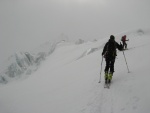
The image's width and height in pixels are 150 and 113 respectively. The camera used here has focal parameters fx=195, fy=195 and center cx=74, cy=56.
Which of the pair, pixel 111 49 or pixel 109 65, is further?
pixel 109 65

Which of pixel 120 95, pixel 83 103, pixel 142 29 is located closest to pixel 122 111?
pixel 120 95

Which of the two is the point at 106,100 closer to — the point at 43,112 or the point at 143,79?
the point at 143,79

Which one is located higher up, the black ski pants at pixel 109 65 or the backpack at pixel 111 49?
the backpack at pixel 111 49

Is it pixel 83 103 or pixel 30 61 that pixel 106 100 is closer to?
pixel 83 103

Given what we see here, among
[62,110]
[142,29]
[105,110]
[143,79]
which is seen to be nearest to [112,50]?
[143,79]

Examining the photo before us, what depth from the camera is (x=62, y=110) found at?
12977mm

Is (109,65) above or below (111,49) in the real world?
below

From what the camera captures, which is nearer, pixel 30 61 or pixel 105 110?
pixel 105 110

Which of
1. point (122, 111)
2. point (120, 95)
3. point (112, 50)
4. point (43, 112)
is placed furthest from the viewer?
point (43, 112)

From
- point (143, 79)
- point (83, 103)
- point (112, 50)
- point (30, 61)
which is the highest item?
point (112, 50)

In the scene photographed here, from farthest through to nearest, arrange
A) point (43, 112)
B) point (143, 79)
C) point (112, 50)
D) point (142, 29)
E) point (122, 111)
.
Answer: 1. point (142, 29)
2. point (43, 112)
3. point (112, 50)
4. point (143, 79)
5. point (122, 111)

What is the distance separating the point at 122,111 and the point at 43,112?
688cm

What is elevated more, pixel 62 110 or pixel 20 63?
pixel 62 110

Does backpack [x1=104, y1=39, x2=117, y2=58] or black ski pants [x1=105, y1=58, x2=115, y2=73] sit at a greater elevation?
backpack [x1=104, y1=39, x2=117, y2=58]
